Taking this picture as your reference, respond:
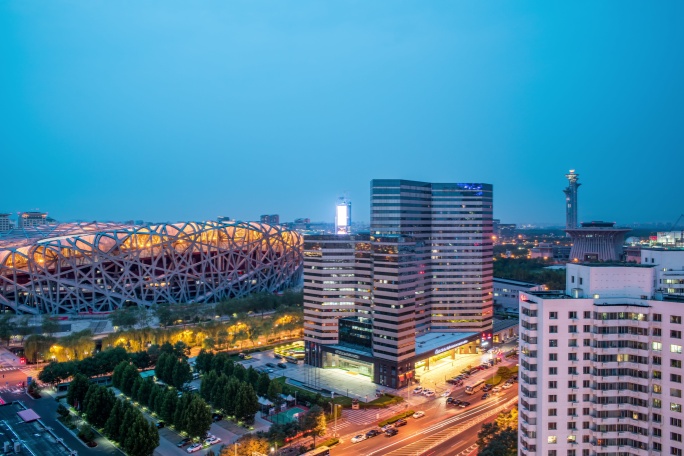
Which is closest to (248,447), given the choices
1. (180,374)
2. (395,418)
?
(395,418)

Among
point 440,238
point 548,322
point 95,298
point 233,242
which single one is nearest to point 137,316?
point 95,298

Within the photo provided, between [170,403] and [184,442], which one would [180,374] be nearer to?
[170,403]

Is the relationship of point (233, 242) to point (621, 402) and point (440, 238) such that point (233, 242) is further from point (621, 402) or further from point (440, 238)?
point (621, 402)

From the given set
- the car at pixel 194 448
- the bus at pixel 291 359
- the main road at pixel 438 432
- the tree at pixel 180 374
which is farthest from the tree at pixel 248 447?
the bus at pixel 291 359

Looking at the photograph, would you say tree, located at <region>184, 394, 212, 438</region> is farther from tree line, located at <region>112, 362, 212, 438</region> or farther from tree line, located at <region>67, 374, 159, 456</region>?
tree line, located at <region>67, 374, 159, 456</region>

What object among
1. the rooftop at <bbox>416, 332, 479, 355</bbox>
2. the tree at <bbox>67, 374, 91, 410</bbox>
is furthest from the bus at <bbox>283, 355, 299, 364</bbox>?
the tree at <bbox>67, 374, 91, 410</bbox>

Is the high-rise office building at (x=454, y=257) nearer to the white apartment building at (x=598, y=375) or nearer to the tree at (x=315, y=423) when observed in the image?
the tree at (x=315, y=423)
